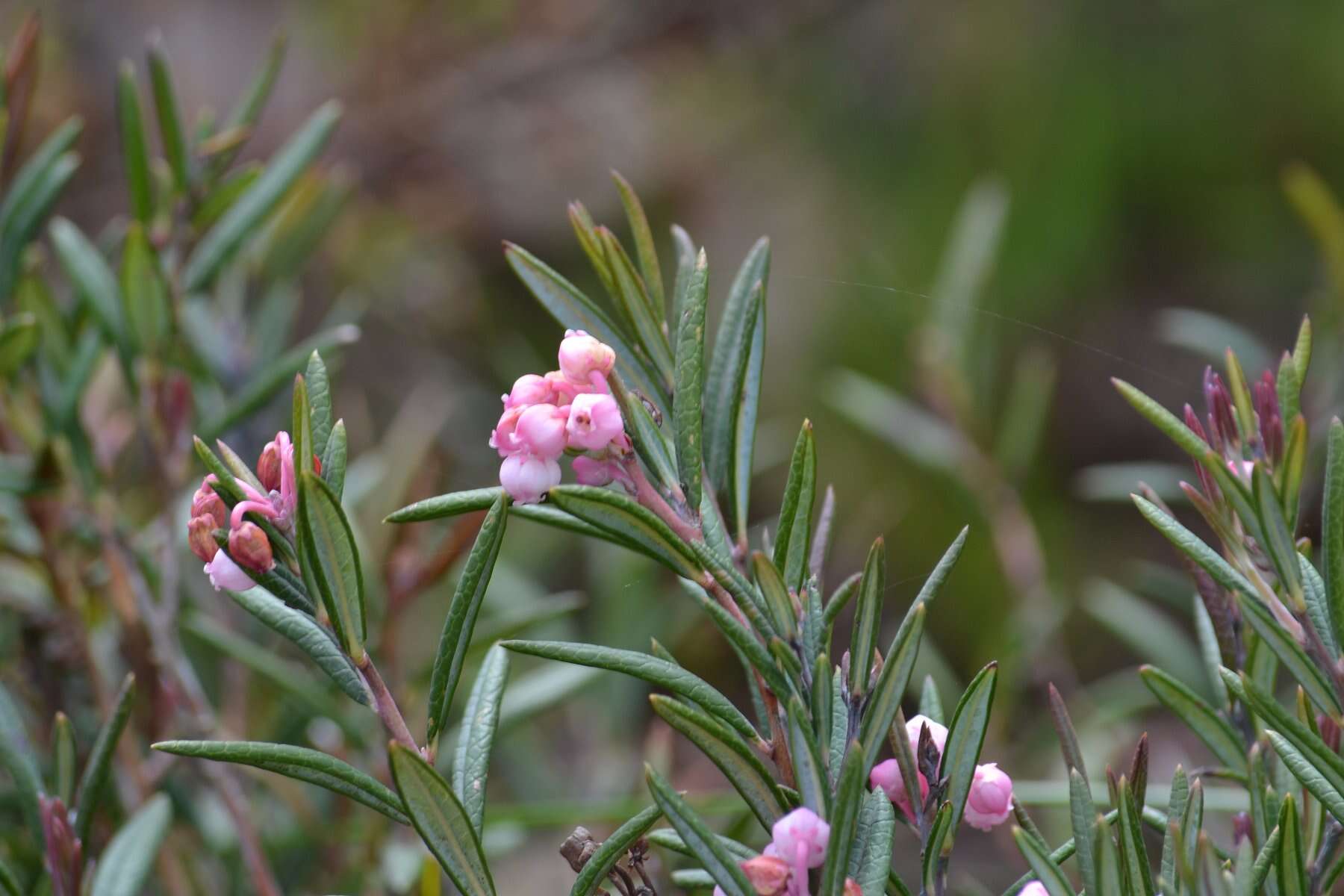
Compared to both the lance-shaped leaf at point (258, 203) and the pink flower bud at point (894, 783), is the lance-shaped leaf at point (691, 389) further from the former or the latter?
the lance-shaped leaf at point (258, 203)

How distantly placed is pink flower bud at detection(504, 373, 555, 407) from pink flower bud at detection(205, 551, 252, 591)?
0.09 meters

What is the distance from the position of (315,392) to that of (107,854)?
0.28 meters

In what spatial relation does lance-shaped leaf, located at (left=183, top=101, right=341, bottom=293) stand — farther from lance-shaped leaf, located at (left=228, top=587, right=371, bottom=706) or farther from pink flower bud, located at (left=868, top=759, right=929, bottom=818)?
pink flower bud, located at (left=868, top=759, right=929, bottom=818)

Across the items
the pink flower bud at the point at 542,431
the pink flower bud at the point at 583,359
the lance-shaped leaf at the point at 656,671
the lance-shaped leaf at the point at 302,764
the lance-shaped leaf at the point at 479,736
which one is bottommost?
the lance-shaped leaf at the point at 479,736

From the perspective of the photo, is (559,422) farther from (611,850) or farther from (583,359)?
(611,850)

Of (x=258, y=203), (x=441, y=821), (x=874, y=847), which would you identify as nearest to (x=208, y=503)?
(x=441, y=821)

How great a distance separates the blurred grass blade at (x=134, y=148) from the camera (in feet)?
2.16

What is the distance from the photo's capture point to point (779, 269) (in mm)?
2498

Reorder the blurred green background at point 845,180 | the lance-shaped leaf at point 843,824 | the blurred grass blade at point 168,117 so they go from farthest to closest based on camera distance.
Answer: the blurred green background at point 845,180 → the blurred grass blade at point 168,117 → the lance-shaped leaf at point 843,824

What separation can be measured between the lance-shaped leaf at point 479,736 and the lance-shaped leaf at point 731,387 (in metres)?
0.09

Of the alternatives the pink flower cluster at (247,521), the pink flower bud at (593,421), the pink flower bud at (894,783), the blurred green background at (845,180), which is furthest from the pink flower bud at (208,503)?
the blurred green background at (845,180)

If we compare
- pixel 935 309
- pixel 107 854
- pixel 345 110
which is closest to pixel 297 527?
pixel 107 854

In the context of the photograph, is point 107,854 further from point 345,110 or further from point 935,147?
point 935,147

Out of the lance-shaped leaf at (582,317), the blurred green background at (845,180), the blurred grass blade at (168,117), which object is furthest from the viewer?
the blurred green background at (845,180)
